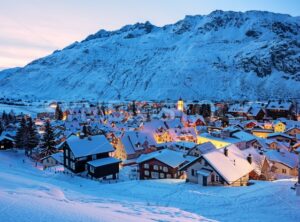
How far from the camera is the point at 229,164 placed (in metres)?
33.2

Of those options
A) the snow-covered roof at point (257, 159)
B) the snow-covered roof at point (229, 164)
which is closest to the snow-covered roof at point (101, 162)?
the snow-covered roof at point (229, 164)

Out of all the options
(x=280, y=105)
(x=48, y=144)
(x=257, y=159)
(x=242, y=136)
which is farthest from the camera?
(x=280, y=105)

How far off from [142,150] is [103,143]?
43.1 feet

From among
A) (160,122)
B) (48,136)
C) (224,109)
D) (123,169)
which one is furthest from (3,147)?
(224,109)

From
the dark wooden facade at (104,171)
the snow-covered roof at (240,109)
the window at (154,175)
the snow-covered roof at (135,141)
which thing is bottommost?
the window at (154,175)

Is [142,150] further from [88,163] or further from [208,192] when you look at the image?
[208,192]

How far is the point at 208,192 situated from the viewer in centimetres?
2739

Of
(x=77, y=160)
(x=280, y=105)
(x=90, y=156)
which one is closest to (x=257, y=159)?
(x=90, y=156)

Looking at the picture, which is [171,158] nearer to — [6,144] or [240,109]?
[6,144]

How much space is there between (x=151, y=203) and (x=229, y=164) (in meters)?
14.1

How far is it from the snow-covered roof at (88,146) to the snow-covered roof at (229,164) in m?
18.3

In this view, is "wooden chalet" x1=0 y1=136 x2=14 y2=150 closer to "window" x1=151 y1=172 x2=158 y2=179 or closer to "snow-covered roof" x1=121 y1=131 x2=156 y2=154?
"snow-covered roof" x1=121 y1=131 x2=156 y2=154

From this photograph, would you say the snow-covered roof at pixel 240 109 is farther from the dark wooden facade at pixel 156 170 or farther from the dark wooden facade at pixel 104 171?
the dark wooden facade at pixel 104 171

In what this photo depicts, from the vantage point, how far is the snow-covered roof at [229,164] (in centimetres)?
3119
